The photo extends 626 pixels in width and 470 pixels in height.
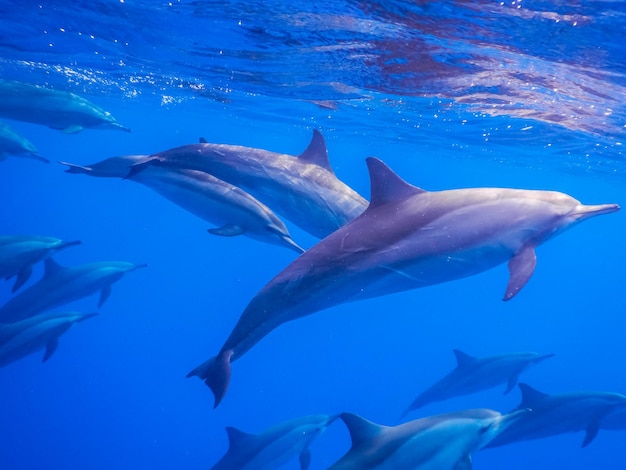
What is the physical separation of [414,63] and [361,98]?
229 inches

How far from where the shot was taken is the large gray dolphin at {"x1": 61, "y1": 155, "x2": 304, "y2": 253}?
8.14 meters

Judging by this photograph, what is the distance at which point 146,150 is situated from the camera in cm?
8294

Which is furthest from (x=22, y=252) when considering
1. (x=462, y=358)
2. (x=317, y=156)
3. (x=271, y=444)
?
(x=462, y=358)

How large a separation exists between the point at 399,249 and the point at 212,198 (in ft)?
14.5

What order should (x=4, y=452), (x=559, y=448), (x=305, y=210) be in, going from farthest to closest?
(x=559, y=448) → (x=4, y=452) → (x=305, y=210)

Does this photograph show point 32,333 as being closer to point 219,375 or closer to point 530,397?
point 219,375

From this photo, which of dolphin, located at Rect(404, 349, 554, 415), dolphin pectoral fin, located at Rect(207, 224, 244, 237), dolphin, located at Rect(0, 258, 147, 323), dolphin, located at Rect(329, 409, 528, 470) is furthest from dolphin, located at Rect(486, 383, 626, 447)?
dolphin, located at Rect(0, 258, 147, 323)

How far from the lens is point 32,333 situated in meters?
10.5

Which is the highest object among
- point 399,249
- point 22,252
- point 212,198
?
point 399,249

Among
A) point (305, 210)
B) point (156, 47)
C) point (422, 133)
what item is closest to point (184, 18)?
point (156, 47)

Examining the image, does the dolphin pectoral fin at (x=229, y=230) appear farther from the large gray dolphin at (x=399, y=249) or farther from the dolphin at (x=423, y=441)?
the dolphin at (x=423, y=441)

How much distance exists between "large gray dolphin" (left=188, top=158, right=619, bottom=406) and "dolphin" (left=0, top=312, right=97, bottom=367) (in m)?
6.91

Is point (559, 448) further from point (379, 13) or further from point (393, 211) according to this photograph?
point (393, 211)

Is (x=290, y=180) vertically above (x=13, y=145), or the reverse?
(x=290, y=180)
